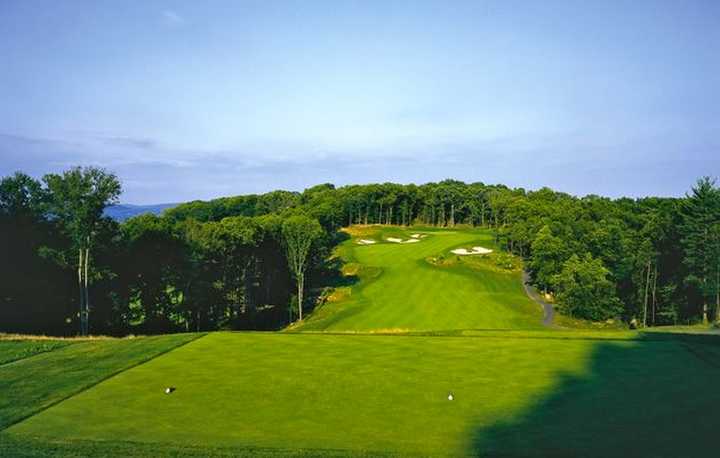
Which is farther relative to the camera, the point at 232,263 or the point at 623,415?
the point at 232,263

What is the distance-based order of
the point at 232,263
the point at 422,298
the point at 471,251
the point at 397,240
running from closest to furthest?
the point at 422,298 < the point at 232,263 < the point at 471,251 < the point at 397,240

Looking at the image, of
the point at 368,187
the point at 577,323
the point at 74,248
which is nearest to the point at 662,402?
the point at 577,323

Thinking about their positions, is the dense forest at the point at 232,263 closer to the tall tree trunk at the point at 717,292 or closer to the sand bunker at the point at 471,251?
the tall tree trunk at the point at 717,292

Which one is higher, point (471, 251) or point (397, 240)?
point (397, 240)

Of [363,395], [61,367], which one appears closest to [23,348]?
[61,367]

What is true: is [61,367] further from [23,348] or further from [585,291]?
[585,291]

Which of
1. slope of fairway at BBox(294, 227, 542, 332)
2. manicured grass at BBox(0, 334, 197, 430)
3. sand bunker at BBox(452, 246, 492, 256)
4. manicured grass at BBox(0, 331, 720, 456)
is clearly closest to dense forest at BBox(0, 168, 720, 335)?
sand bunker at BBox(452, 246, 492, 256)
